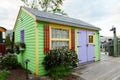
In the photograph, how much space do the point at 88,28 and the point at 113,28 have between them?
4.25 metres

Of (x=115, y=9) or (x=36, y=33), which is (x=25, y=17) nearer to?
(x=36, y=33)

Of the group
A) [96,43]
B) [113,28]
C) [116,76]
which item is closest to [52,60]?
[116,76]

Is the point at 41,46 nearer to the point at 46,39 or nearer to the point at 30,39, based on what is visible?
the point at 46,39

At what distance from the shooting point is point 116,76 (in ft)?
19.6

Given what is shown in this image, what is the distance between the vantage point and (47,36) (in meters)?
6.20

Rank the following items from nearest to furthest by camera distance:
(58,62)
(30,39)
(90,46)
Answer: (58,62) → (30,39) → (90,46)

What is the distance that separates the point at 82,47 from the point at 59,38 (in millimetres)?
2023

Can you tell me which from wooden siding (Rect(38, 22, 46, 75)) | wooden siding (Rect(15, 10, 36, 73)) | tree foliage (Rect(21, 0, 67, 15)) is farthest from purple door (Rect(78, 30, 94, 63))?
tree foliage (Rect(21, 0, 67, 15))

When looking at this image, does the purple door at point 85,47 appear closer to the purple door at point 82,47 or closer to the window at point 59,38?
the purple door at point 82,47

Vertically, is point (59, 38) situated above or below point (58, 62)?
above

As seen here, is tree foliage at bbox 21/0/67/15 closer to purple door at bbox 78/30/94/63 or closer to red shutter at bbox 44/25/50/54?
purple door at bbox 78/30/94/63

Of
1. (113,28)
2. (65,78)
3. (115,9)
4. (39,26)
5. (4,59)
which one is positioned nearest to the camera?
(65,78)

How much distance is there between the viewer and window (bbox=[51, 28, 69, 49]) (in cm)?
655

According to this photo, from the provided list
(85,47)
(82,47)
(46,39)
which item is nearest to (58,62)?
(46,39)
